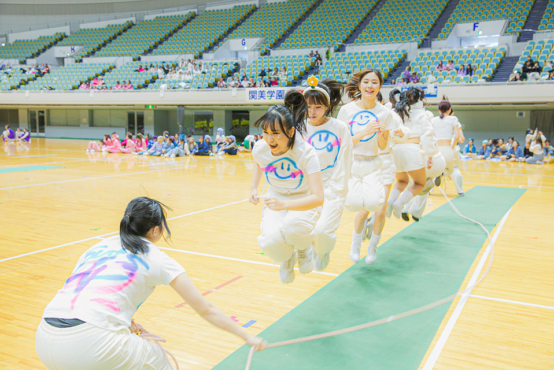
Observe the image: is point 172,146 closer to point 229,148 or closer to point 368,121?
point 229,148

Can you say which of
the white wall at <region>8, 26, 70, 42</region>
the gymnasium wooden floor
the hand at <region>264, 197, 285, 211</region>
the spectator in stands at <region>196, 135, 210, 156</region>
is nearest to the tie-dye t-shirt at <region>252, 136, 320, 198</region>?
the hand at <region>264, 197, 285, 211</region>

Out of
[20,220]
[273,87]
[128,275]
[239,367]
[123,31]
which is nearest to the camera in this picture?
[128,275]

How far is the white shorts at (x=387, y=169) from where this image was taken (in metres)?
4.72

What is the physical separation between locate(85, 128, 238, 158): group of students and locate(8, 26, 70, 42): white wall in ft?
62.0

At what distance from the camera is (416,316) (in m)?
3.51

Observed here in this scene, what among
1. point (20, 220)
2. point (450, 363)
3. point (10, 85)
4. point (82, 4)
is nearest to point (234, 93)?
point (20, 220)

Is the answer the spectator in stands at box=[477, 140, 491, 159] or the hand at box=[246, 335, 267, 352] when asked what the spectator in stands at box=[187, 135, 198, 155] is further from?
the hand at box=[246, 335, 267, 352]

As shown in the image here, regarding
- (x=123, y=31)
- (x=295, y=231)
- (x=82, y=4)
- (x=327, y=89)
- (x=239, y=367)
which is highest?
(x=82, y=4)

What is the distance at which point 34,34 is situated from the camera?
35.0 m

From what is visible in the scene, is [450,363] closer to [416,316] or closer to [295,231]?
[416,316]

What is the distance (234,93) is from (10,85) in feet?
57.6

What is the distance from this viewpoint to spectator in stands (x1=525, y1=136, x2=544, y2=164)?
52.2 ft

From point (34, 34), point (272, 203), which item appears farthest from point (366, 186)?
point (34, 34)

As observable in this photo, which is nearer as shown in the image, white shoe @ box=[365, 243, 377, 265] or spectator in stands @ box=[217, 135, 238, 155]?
white shoe @ box=[365, 243, 377, 265]
